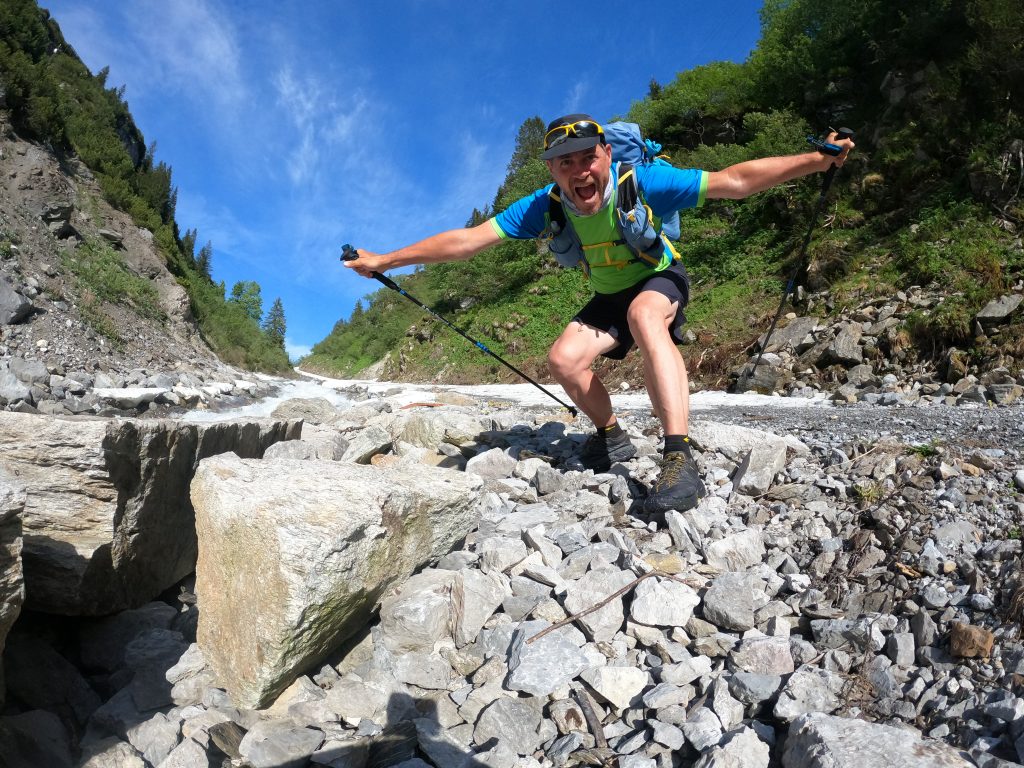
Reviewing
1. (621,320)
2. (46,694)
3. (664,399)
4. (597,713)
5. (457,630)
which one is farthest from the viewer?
(621,320)

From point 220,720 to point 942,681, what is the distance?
88.9 inches

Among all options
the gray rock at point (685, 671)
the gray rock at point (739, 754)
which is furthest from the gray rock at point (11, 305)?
the gray rock at point (739, 754)

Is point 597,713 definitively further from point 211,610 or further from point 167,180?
point 167,180

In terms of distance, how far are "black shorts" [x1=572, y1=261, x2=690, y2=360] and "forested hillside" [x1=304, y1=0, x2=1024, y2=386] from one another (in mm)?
7303

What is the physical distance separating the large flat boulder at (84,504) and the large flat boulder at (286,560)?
17.1 inches

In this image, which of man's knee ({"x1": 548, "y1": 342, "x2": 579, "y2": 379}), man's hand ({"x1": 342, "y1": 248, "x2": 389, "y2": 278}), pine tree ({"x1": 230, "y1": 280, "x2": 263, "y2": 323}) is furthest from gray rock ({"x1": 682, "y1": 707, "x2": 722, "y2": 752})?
pine tree ({"x1": 230, "y1": 280, "x2": 263, "y2": 323})

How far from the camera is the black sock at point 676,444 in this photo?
3.01 m

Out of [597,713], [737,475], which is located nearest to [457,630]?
[597,713]

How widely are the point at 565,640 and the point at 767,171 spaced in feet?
8.58

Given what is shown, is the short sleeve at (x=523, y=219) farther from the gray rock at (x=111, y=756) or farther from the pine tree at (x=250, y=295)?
the pine tree at (x=250, y=295)

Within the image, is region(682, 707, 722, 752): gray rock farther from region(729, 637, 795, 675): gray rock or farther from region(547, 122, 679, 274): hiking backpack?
region(547, 122, 679, 274): hiking backpack

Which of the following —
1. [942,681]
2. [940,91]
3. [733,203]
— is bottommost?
[942,681]

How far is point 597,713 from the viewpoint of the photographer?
1845mm

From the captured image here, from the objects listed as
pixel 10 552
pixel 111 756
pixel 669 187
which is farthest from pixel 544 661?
pixel 669 187
